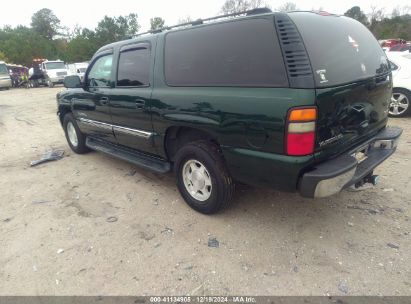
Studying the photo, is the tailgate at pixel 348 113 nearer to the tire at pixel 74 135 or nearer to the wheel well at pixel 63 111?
the tire at pixel 74 135

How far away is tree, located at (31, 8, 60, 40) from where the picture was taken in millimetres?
69375

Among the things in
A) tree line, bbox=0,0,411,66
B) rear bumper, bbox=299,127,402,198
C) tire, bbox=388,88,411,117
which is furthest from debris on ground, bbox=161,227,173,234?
tree line, bbox=0,0,411,66

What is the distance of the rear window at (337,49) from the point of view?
7.89 feet

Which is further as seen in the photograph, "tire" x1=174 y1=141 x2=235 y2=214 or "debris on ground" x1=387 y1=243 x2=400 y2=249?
"tire" x1=174 y1=141 x2=235 y2=214

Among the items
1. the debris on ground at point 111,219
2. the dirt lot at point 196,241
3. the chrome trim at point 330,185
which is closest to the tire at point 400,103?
the dirt lot at point 196,241

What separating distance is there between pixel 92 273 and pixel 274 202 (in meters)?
2.04

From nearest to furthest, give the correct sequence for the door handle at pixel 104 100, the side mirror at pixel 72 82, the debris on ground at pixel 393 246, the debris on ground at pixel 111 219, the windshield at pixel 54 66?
the debris on ground at pixel 393 246
the debris on ground at pixel 111 219
the door handle at pixel 104 100
the side mirror at pixel 72 82
the windshield at pixel 54 66

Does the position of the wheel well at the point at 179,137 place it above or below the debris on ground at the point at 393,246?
above

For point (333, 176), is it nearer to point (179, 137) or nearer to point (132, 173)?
point (179, 137)

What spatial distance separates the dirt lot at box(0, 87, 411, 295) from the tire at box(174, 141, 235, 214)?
0.18 m

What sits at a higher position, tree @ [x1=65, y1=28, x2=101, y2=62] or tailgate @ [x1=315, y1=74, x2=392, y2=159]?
tree @ [x1=65, y1=28, x2=101, y2=62]

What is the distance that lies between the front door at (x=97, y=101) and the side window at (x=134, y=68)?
11.8 inches

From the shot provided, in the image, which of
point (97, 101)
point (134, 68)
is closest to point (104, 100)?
point (97, 101)

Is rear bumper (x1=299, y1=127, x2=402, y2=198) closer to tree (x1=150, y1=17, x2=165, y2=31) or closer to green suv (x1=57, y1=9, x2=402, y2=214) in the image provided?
green suv (x1=57, y1=9, x2=402, y2=214)
